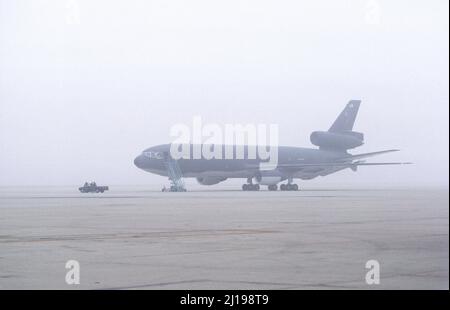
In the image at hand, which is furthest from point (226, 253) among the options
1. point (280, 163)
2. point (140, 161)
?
point (280, 163)

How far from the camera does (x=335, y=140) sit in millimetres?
99062

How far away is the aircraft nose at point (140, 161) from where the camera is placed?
85.4m

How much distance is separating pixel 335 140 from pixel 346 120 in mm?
4799

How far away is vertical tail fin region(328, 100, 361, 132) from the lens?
10250 centimetres

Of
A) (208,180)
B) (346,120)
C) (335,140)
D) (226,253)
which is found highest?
(346,120)

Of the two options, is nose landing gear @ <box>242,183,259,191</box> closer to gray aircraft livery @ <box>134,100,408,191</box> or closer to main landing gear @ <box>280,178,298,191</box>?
gray aircraft livery @ <box>134,100,408,191</box>

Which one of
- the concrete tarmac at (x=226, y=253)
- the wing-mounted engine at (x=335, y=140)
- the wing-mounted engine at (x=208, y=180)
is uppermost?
the wing-mounted engine at (x=335, y=140)

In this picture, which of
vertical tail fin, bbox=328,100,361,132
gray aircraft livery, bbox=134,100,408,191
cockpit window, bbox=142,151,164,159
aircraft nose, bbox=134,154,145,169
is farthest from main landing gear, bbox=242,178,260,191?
vertical tail fin, bbox=328,100,361,132

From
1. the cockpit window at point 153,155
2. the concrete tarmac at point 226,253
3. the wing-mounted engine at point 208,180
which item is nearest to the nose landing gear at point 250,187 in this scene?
the wing-mounted engine at point 208,180

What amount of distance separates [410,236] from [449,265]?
6911mm

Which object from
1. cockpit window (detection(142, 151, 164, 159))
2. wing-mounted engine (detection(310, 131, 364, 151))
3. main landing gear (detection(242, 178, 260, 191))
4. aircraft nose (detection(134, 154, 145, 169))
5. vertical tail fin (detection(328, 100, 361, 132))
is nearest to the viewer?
cockpit window (detection(142, 151, 164, 159))

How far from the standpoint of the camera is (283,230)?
2442cm

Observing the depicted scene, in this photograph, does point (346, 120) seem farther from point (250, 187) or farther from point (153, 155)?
point (153, 155)

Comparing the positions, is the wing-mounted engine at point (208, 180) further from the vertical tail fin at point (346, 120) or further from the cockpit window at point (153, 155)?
the vertical tail fin at point (346, 120)
